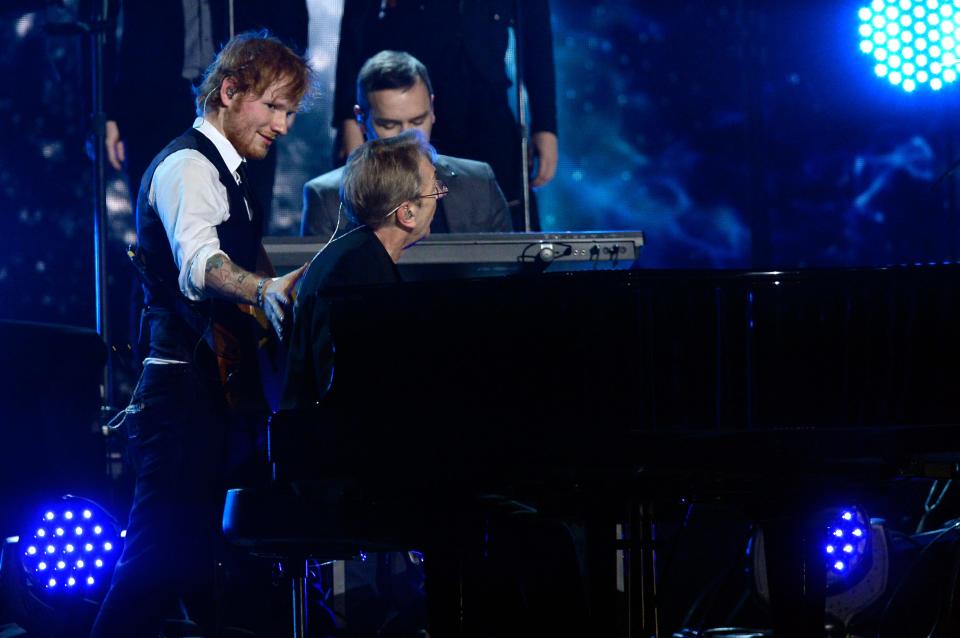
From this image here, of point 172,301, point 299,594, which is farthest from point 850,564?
point 172,301

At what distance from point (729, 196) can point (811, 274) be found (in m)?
3.30

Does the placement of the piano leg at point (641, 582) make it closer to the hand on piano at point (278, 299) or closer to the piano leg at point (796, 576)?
the piano leg at point (796, 576)

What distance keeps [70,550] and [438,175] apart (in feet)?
5.66

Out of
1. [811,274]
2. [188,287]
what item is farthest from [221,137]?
[811,274]

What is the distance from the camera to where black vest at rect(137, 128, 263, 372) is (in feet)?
9.30

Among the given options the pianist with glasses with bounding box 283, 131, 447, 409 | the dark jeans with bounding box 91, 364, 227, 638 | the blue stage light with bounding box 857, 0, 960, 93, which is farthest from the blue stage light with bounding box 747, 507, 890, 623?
the blue stage light with bounding box 857, 0, 960, 93

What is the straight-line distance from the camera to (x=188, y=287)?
8.91ft

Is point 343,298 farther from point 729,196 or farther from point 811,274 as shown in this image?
point 729,196

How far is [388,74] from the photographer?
14.1 feet

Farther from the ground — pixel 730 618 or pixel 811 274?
pixel 811 274

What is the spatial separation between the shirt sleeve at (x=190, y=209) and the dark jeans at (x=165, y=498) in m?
0.24

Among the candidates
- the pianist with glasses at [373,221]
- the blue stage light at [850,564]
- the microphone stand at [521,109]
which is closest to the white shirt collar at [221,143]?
the pianist with glasses at [373,221]

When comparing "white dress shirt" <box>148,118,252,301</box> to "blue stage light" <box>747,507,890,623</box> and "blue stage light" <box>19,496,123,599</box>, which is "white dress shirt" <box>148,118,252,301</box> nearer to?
"blue stage light" <box>19,496,123,599</box>

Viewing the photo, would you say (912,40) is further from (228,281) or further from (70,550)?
(70,550)
